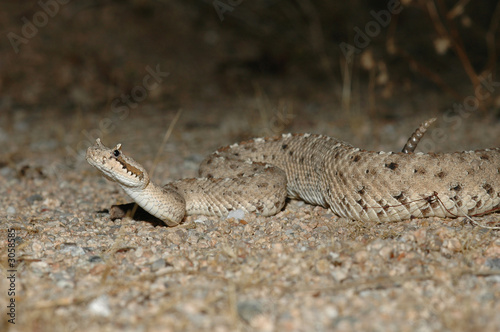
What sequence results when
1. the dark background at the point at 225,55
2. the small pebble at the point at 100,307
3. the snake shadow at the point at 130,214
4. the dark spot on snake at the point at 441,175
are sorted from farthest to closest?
the dark background at the point at 225,55
the snake shadow at the point at 130,214
the dark spot on snake at the point at 441,175
the small pebble at the point at 100,307

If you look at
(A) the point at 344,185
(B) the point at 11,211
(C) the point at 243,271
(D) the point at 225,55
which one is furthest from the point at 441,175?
(D) the point at 225,55

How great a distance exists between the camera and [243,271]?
4.52 m

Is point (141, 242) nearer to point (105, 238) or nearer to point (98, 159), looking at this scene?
point (105, 238)

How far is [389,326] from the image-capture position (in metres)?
3.65

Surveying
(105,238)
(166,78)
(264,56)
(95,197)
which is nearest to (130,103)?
(166,78)

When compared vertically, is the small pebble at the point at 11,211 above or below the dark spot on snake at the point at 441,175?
above

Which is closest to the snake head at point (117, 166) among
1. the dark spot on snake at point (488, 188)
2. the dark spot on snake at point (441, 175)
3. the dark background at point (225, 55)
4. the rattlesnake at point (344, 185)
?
the rattlesnake at point (344, 185)

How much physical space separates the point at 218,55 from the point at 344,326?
12511 millimetres

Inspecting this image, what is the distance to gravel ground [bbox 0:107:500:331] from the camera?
3.77 m

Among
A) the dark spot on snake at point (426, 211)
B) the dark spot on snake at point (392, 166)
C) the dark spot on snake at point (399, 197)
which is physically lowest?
the dark spot on snake at point (426, 211)

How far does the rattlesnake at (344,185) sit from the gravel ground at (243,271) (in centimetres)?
16

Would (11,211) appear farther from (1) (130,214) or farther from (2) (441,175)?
(2) (441,175)

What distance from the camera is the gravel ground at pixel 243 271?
12.4 ft

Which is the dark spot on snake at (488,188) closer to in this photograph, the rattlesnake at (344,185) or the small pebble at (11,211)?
the rattlesnake at (344,185)
